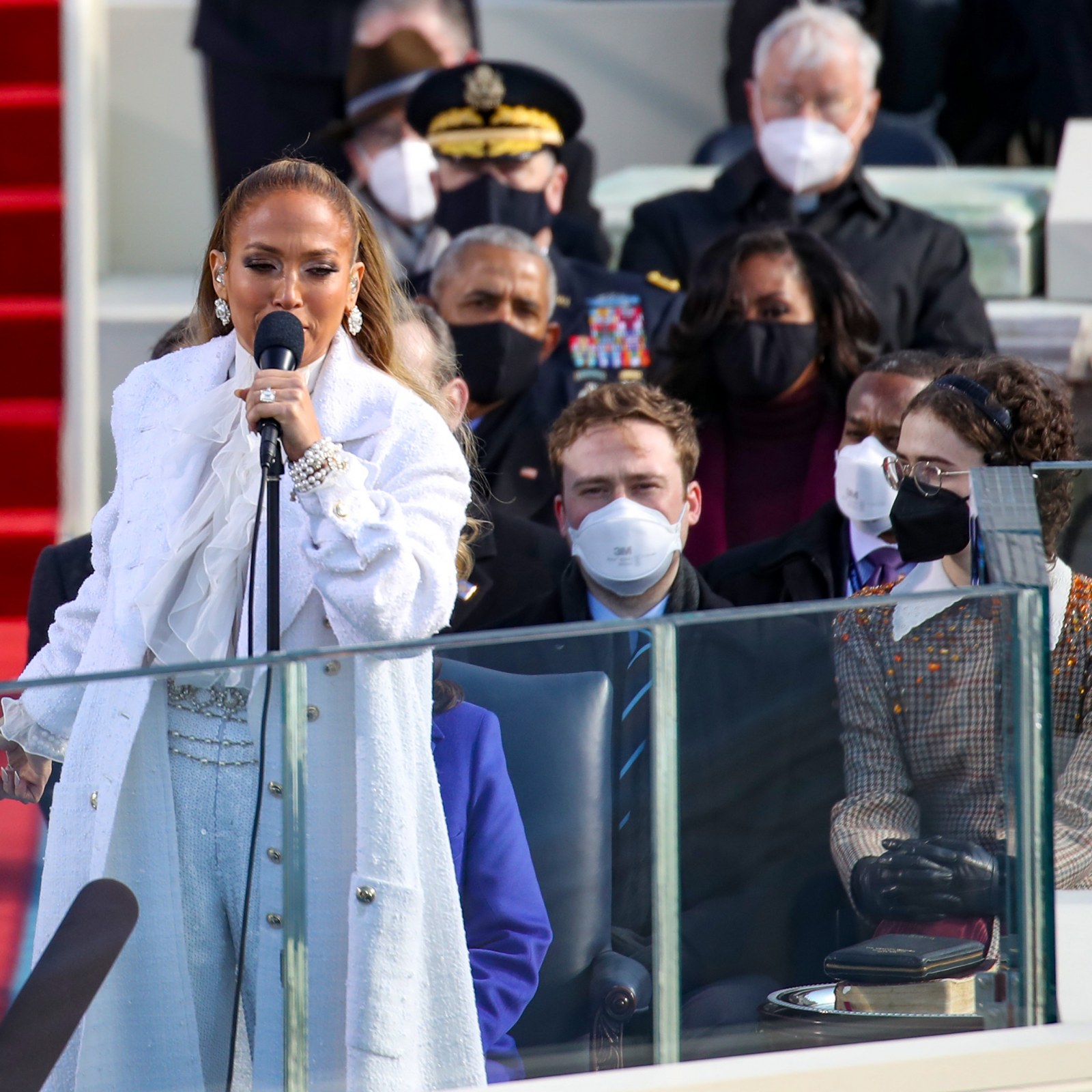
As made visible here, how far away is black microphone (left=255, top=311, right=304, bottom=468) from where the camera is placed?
2.21m

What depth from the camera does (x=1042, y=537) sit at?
2420 mm

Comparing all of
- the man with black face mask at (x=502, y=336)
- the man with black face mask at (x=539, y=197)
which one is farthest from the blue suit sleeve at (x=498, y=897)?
the man with black face mask at (x=539, y=197)

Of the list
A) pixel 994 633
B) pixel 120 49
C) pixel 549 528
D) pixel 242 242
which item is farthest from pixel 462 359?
pixel 120 49

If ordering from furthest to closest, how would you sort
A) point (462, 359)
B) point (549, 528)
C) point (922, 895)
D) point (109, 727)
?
point (462, 359) < point (549, 528) < point (922, 895) < point (109, 727)

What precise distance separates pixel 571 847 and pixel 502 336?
2.27 m

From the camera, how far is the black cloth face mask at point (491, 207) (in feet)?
16.4

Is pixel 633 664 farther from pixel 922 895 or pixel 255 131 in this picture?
pixel 255 131

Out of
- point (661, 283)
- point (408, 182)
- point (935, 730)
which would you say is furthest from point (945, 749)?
point (408, 182)

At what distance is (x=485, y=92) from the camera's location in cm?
515

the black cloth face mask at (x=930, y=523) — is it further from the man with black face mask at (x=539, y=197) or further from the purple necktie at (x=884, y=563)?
the man with black face mask at (x=539, y=197)

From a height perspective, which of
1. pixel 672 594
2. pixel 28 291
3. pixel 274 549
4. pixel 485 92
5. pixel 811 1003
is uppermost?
pixel 485 92

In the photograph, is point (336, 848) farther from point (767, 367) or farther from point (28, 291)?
point (28, 291)

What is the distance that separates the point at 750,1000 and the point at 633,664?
42 centimetres

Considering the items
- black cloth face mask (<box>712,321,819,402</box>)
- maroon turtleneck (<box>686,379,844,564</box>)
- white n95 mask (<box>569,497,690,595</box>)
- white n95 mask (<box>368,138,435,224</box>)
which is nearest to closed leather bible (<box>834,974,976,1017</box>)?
white n95 mask (<box>569,497,690,595</box>)
